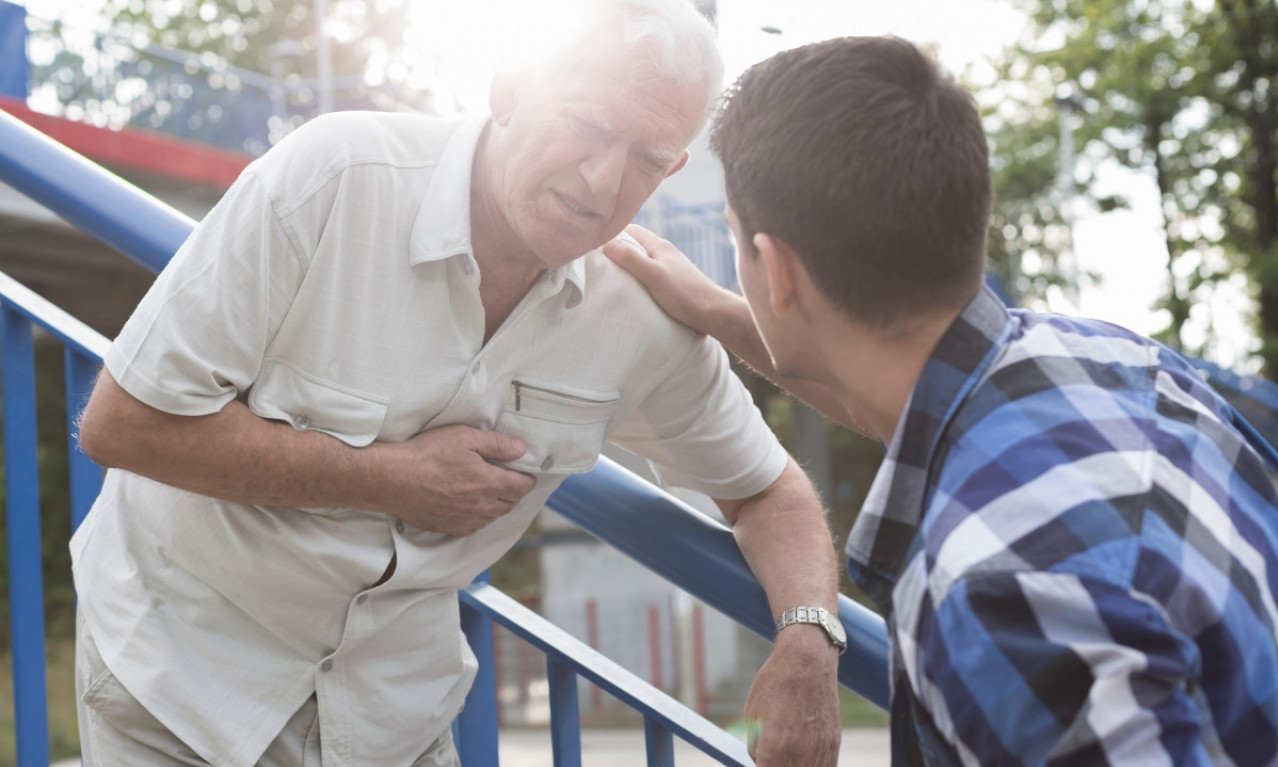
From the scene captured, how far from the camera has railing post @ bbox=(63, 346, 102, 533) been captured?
182cm

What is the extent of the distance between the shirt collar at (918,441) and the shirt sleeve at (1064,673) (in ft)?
0.61

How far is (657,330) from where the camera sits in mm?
1938

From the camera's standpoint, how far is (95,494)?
6.03ft

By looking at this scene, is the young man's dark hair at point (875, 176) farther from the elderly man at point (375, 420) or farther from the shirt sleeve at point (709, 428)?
the shirt sleeve at point (709, 428)

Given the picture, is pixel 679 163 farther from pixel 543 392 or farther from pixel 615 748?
pixel 615 748

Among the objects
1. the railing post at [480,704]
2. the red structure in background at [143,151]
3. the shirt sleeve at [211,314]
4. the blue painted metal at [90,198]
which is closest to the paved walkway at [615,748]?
the red structure in background at [143,151]

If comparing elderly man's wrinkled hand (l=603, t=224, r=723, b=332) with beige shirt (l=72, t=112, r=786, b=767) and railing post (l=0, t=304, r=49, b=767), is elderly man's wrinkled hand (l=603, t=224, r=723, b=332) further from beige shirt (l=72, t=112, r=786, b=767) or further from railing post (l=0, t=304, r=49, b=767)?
railing post (l=0, t=304, r=49, b=767)

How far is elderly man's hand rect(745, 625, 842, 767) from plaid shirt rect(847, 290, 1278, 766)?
50cm

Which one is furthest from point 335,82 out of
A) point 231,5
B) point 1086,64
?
point 231,5

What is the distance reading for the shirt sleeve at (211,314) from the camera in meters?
1.51

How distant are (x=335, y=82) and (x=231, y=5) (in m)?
15.8

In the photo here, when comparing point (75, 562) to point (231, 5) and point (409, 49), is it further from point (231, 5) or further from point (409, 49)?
point (231, 5)

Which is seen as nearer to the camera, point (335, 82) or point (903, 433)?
point (903, 433)

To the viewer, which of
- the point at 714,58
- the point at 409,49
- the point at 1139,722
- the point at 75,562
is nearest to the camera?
the point at 1139,722
